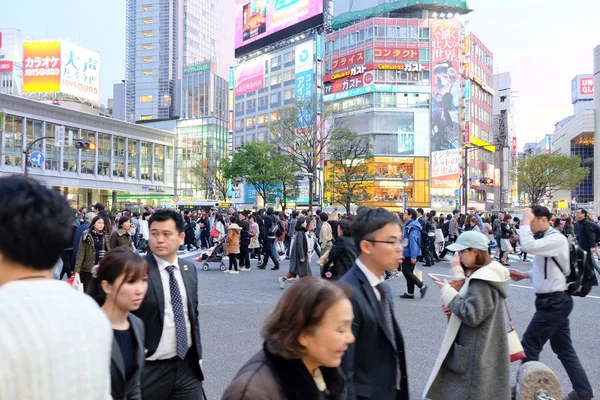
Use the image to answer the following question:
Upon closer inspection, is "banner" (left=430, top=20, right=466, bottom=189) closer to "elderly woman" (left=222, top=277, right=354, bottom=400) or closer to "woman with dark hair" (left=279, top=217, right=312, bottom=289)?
"woman with dark hair" (left=279, top=217, right=312, bottom=289)

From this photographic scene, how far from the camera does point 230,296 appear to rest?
11.2m

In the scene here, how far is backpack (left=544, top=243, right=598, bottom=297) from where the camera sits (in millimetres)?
5027

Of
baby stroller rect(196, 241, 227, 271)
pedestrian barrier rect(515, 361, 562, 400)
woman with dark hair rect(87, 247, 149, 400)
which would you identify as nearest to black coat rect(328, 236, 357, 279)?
pedestrian barrier rect(515, 361, 562, 400)

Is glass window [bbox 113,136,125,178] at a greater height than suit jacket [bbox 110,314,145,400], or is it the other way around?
glass window [bbox 113,136,125,178]

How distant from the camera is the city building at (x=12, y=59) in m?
94.2

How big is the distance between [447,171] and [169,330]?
59142mm

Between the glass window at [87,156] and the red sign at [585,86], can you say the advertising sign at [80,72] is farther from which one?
the red sign at [585,86]

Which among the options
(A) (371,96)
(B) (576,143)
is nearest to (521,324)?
(A) (371,96)

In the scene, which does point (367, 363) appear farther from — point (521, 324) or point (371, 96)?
point (371, 96)

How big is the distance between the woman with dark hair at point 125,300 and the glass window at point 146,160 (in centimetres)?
7015

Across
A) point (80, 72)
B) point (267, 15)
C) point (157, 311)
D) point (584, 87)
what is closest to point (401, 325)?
point (157, 311)

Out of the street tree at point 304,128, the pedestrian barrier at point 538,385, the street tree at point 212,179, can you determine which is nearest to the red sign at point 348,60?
the street tree at point 212,179

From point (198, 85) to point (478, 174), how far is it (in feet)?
225

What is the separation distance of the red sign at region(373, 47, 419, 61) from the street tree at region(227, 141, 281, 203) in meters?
19.0
